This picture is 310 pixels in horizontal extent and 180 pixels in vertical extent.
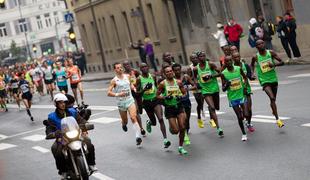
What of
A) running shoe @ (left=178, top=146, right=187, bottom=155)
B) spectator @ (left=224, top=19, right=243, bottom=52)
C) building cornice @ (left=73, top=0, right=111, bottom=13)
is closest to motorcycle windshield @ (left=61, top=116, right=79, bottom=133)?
running shoe @ (left=178, top=146, right=187, bottom=155)

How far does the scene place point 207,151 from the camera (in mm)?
14758

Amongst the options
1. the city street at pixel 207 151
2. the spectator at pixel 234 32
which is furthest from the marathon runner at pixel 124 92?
the spectator at pixel 234 32

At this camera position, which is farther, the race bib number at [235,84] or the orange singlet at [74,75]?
the orange singlet at [74,75]

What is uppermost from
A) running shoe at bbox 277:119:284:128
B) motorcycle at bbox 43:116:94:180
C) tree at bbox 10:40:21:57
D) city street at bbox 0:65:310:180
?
tree at bbox 10:40:21:57

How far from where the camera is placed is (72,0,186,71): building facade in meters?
44.3

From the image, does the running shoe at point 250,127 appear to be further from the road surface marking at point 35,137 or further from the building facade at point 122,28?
the building facade at point 122,28

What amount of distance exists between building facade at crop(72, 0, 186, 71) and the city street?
20546 millimetres

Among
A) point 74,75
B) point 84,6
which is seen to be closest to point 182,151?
point 74,75

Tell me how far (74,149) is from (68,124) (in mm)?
461

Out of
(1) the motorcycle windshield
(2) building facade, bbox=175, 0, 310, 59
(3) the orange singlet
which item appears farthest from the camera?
(2) building facade, bbox=175, 0, 310, 59

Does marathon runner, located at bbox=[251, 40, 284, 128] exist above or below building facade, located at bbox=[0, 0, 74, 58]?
below

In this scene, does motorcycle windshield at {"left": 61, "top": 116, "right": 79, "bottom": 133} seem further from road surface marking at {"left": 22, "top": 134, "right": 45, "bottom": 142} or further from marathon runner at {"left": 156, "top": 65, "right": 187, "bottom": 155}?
road surface marking at {"left": 22, "top": 134, "right": 45, "bottom": 142}

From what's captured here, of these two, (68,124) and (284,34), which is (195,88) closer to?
(68,124)

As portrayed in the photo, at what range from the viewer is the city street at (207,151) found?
1251cm
